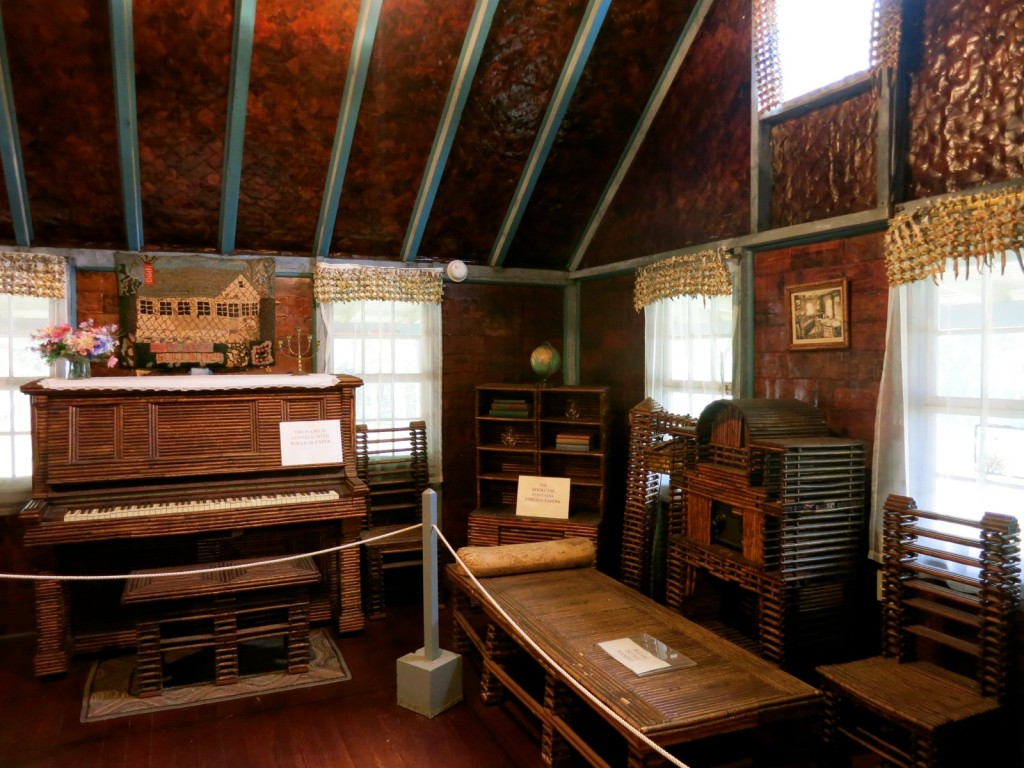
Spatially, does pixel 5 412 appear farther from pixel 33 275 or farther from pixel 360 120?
pixel 360 120

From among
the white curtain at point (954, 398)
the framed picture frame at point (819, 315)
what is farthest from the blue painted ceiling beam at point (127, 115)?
the white curtain at point (954, 398)

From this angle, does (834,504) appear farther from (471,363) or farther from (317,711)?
(471,363)

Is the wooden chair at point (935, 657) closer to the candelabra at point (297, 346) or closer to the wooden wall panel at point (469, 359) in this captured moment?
the wooden wall panel at point (469, 359)

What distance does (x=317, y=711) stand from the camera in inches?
138

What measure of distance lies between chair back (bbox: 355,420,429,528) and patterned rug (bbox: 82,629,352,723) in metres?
1.24

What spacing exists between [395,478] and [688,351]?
7.81 feet

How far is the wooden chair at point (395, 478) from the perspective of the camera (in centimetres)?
500

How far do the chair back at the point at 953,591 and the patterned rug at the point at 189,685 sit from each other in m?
2.73

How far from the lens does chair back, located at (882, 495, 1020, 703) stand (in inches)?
106

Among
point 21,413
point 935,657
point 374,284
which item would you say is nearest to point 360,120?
point 374,284

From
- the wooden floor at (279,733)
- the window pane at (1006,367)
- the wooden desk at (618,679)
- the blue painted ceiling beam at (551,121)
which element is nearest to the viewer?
the wooden desk at (618,679)

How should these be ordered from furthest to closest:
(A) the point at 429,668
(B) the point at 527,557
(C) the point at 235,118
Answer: (C) the point at 235,118
(B) the point at 527,557
(A) the point at 429,668

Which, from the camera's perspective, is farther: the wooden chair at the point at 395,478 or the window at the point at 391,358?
the window at the point at 391,358

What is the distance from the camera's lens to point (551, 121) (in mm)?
4883
